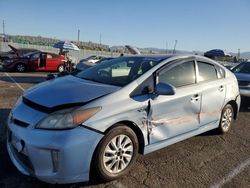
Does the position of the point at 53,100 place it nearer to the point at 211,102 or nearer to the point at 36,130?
the point at 36,130

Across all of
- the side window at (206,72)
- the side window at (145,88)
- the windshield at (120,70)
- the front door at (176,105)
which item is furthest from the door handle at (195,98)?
the side window at (145,88)

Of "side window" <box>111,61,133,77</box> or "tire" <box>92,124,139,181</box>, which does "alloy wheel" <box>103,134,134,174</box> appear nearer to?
"tire" <box>92,124,139,181</box>

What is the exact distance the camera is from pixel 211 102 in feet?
16.1

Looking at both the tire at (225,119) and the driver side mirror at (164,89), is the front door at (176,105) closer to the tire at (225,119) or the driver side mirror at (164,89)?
the driver side mirror at (164,89)

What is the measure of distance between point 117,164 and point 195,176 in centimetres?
106

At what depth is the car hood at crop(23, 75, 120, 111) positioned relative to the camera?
327 centimetres

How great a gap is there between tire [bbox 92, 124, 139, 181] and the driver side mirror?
652 millimetres

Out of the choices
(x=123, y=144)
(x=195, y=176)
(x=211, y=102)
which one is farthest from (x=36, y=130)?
(x=211, y=102)

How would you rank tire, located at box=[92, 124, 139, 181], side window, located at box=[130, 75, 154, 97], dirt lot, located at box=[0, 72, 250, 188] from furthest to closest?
side window, located at box=[130, 75, 154, 97]
dirt lot, located at box=[0, 72, 250, 188]
tire, located at box=[92, 124, 139, 181]

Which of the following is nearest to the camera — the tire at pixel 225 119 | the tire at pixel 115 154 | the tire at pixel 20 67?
the tire at pixel 115 154

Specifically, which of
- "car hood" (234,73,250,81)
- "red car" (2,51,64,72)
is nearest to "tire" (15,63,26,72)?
"red car" (2,51,64,72)

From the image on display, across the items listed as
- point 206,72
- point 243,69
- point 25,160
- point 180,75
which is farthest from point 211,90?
point 243,69

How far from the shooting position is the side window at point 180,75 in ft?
13.6

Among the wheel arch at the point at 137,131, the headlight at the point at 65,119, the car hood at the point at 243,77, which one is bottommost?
the wheel arch at the point at 137,131
